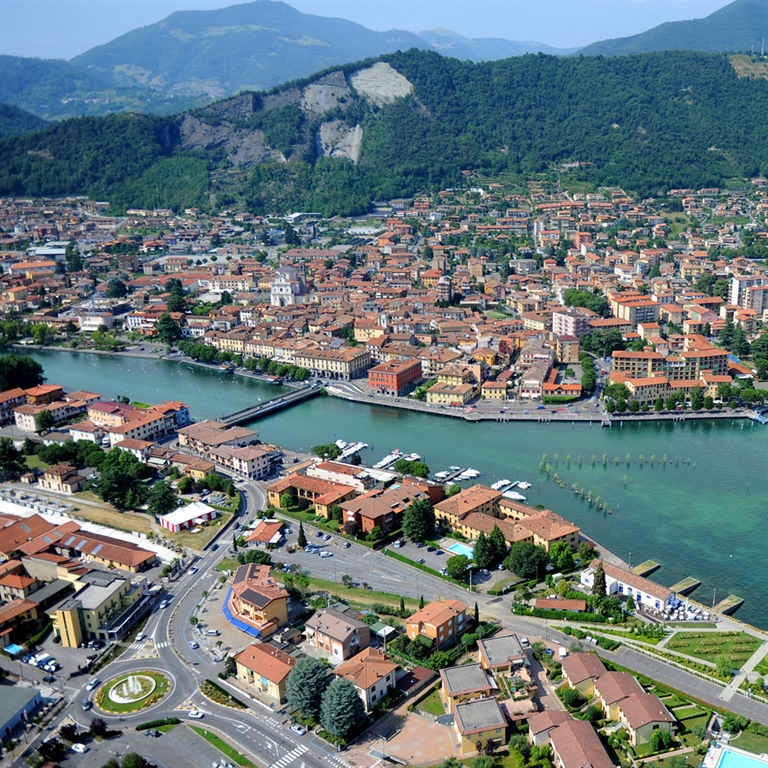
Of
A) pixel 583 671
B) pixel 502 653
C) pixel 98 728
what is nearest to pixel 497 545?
pixel 502 653

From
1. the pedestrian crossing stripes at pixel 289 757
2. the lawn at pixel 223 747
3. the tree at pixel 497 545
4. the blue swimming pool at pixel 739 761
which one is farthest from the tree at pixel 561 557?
the lawn at pixel 223 747

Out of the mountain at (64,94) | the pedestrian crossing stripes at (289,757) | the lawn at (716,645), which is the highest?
the mountain at (64,94)

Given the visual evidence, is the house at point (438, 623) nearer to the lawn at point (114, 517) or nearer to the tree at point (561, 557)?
the tree at point (561, 557)

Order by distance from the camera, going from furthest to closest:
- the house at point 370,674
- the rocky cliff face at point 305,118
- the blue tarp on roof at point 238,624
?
the rocky cliff face at point 305,118
the blue tarp on roof at point 238,624
the house at point 370,674

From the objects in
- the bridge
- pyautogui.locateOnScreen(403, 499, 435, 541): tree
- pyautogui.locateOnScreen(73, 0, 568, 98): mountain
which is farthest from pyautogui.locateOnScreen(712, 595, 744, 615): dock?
pyautogui.locateOnScreen(73, 0, 568, 98): mountain

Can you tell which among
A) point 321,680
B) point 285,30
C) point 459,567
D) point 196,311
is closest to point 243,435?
point 459,567

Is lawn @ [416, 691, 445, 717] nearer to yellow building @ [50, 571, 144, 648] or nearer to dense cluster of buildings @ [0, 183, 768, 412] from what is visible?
yellow building @ [50, 571, 144, 648]

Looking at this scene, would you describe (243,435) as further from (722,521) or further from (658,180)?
(658,180)
